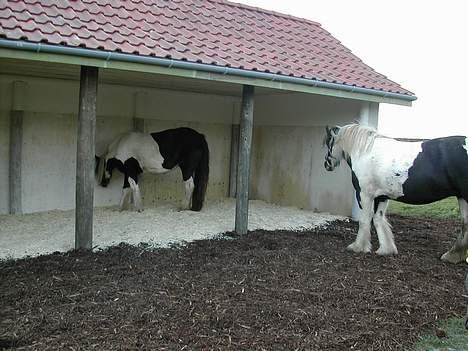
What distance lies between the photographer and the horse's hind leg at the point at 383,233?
6.54m

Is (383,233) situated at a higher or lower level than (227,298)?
higher

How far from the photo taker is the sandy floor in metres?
6.38

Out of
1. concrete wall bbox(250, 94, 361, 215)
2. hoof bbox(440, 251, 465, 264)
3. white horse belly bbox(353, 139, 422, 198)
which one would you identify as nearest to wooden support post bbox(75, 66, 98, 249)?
white horse belly bbox(353, 139, 422, 198)

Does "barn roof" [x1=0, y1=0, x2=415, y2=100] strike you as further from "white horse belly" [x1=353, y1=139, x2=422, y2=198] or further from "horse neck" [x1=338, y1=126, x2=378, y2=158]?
"white horse belly" [x1=353, y1=139, x2=422, y2=198]

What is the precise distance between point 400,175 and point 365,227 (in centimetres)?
83

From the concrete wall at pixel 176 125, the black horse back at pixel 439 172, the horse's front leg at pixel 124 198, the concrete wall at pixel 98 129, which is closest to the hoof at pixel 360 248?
the black horse back at pixel 439 172

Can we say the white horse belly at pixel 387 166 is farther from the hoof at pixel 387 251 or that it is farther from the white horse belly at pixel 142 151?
the white horse belly at pixel 142 151

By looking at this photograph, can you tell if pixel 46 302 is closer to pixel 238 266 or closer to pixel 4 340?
pixel 4 340

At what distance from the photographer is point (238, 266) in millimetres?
5660

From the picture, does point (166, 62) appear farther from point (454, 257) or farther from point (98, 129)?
point (454, 257)

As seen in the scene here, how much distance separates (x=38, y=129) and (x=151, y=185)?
2.42 m

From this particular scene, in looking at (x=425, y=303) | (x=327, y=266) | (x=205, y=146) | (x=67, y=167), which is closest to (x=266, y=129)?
(x=205, y=146)

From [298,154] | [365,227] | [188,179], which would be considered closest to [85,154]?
[188,179]

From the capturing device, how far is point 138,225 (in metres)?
7.59
